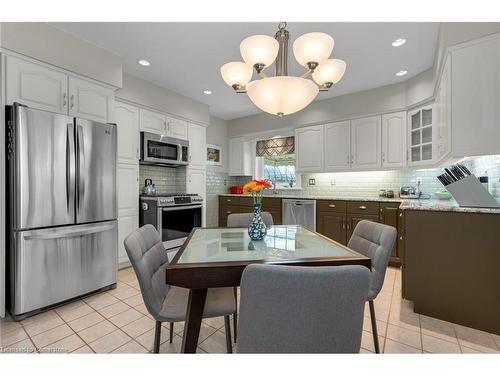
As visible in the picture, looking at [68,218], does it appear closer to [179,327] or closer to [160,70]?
[179,327]

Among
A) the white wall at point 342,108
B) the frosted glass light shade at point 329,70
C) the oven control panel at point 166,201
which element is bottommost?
the oven control panel at point 166,201

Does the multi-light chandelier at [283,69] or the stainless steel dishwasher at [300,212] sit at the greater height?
the multi-light chandelier at [283,69]

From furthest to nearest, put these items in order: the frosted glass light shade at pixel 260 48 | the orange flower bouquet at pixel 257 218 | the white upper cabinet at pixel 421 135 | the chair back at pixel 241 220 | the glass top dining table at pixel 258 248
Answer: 1. the white upper cabinet at pixel 421 135
2. the chair back at pixel 241 220
3. the orange flower bouquet at pixel 257 218
4. the frosted glass light shade at pixel 260 48
5. the glass top dining table at pixel 258 248

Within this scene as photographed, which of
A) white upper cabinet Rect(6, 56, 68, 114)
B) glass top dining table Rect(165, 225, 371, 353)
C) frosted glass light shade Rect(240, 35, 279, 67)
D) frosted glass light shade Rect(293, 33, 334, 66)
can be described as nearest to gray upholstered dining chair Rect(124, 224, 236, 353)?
glass top dining table Rect(165, 225, 371, 353)

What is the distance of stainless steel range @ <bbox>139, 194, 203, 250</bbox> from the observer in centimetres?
324

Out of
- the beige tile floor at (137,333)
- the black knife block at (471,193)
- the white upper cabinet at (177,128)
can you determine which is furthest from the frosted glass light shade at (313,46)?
the white upper cabinet at (177,128)

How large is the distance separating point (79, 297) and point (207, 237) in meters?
1.63

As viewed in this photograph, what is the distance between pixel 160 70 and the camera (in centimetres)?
315

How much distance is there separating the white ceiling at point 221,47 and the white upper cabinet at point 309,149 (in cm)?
86

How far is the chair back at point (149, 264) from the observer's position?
124cm

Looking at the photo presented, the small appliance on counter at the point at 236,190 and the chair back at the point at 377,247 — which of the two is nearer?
the chair back at the point at 377,247

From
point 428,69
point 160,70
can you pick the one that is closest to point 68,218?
point 160,70

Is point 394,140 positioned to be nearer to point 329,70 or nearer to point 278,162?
point 278,162

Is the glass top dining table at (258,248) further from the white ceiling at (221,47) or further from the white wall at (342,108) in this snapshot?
the white wall at (342,108)
